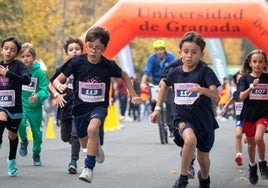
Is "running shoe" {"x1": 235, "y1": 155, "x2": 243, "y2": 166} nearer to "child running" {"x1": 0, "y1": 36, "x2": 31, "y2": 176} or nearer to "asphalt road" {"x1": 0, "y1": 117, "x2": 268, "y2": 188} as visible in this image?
"asphalt road" {"x1": 0, "y1": 117, "x2": 268, "y2": 188}

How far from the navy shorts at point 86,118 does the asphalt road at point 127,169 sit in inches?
23.6

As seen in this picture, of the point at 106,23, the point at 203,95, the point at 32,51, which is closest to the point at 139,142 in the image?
the point at 106,23

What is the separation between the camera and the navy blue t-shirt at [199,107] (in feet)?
29.7

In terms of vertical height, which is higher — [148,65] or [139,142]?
[148,65]

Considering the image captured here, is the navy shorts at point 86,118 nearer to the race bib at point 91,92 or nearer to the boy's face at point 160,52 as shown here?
the race bib at point 91,92

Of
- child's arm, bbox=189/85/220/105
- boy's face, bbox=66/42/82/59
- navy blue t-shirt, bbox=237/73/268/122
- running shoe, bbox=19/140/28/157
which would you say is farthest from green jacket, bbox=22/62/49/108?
child's arm, bbox=189/85/220/105

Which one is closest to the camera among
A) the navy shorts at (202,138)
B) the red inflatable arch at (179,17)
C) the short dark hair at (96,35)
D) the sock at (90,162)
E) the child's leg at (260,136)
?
the navy shorts at (202,138)

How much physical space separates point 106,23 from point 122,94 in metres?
15.3

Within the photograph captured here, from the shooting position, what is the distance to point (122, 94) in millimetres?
35625

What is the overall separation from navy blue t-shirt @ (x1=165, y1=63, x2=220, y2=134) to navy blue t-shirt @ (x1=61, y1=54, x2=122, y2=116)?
0.98 meters

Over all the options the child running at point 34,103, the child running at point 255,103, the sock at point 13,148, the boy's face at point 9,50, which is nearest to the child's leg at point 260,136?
the child running at point 255,103

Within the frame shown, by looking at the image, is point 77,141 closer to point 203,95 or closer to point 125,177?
point 125,177

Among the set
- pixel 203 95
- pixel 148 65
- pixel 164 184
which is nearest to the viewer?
pixel 203 95

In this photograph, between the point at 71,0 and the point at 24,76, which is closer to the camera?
the point at 24,76
